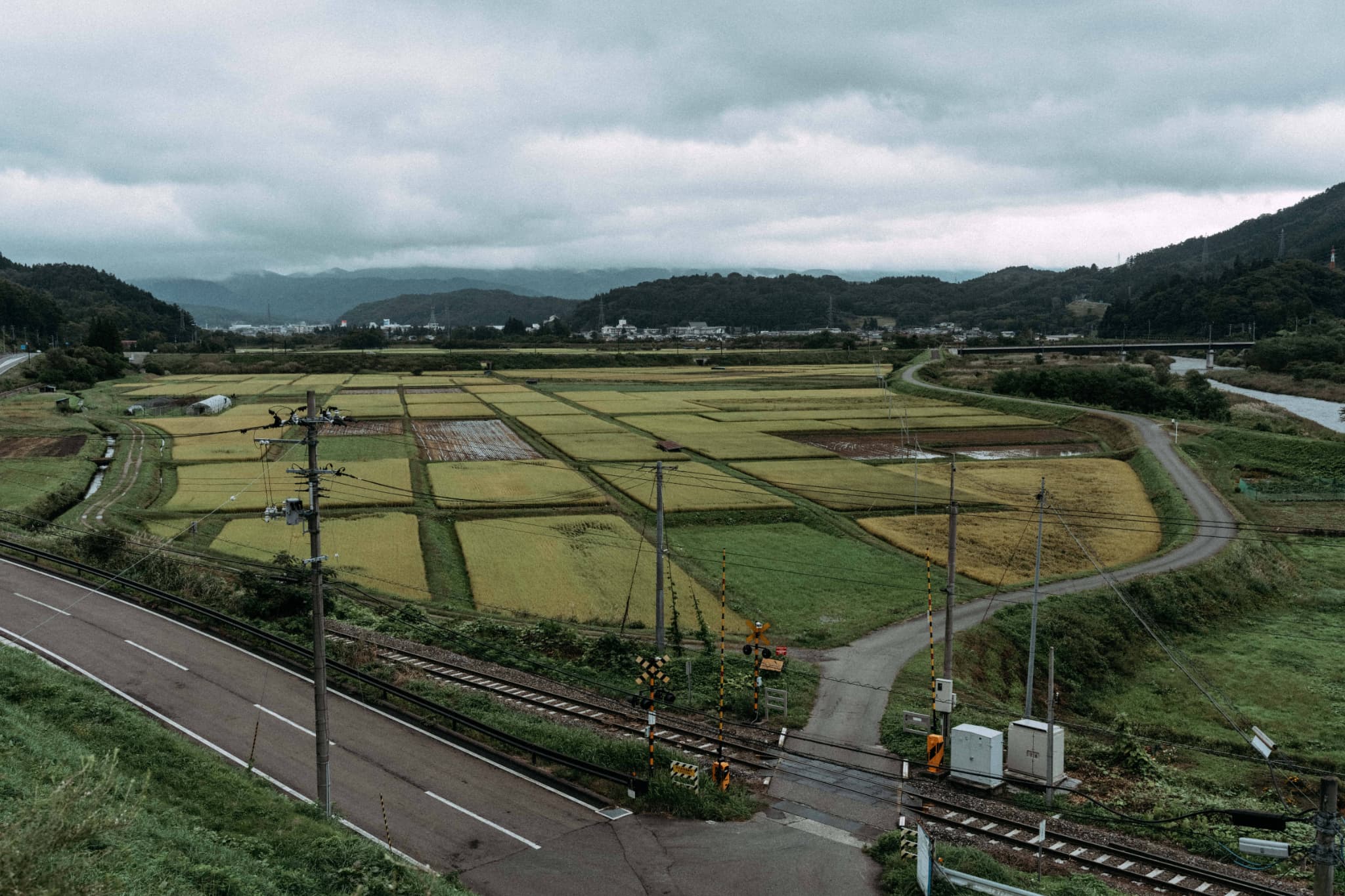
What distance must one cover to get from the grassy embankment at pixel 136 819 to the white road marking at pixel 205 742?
709 mm

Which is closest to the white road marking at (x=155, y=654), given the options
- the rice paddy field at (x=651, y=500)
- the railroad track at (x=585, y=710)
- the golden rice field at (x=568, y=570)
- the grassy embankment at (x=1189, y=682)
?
the railroad track at (x=585, y=710)

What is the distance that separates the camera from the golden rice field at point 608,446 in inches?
2396

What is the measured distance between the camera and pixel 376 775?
1930 centimetres

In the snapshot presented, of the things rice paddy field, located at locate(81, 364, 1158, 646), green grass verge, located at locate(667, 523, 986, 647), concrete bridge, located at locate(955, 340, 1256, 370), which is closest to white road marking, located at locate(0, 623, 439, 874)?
rice paddy field, located at locate(81, 364, 1158, 646)

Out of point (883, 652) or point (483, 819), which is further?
point (883, 652)

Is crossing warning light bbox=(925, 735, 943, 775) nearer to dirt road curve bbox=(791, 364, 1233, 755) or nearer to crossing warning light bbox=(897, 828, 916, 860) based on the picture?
dirt road curve bbox=(791, 364, 1233, 755)

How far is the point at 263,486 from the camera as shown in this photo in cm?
4988

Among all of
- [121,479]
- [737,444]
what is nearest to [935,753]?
[737,444]

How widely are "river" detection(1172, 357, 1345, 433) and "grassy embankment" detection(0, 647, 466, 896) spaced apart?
82.8 metres

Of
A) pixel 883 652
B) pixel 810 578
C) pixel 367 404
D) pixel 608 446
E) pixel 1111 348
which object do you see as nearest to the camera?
pixel 883 652

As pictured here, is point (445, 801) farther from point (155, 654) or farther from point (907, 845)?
point (155, 654)

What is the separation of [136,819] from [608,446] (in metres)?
53.6

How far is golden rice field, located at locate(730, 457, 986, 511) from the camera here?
4822cm

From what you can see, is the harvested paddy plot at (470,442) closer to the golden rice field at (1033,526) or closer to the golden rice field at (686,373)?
the golden rice field at (1033,526)
